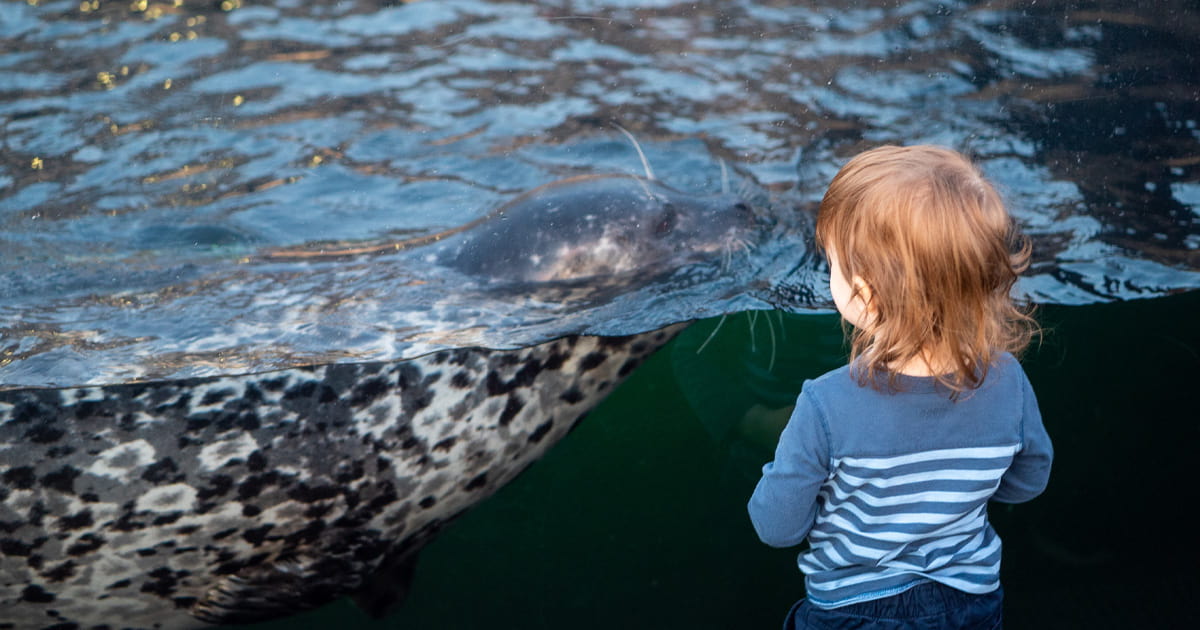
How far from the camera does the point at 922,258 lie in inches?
59.6

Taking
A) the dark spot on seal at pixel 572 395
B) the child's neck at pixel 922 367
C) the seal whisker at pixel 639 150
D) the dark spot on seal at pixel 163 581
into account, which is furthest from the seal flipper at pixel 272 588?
the child's neck at pixel 922 367

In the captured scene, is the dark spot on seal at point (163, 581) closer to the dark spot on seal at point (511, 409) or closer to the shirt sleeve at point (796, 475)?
the dark spot on seal at point (511, 409)

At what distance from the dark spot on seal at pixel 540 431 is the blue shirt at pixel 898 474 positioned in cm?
164

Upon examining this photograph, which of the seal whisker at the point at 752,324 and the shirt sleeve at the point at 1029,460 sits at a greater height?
the shirt sleeve at the point at 1029,460

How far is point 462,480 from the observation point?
10.5 feet

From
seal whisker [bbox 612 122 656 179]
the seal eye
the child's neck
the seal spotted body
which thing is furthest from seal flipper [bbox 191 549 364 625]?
the child's neck

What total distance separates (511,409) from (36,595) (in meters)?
1.70

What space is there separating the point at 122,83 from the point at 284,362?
1.93m

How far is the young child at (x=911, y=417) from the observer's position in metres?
1.52

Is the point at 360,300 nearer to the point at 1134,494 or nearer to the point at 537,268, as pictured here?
the point at 537,268

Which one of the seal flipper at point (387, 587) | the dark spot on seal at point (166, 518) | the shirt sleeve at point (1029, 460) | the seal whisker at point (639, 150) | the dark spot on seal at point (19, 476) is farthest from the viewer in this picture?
the seal whisker at point (639, 150)

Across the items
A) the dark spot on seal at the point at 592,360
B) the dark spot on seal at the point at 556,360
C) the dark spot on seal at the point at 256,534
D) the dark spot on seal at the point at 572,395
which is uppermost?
the dark spot on seal at the point at 556,360

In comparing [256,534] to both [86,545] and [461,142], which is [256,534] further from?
[461,142]

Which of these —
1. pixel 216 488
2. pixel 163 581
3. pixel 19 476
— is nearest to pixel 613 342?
pixel 216 488
